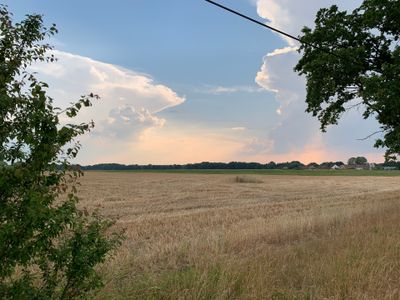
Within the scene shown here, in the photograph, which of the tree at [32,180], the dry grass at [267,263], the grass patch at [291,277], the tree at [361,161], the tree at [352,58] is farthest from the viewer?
the tree at [361,161]

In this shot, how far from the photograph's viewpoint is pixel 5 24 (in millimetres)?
3838

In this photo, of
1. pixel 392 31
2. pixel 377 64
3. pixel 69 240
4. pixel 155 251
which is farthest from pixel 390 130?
pixel 69 240

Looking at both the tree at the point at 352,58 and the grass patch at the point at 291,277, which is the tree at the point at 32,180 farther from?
the tree at the point at 352,58

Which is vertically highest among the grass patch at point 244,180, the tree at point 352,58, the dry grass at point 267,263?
the tree at point 352,58

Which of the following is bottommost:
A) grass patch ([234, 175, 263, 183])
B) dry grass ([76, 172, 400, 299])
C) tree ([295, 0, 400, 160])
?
dry grass ([76, 172, 400, 299])

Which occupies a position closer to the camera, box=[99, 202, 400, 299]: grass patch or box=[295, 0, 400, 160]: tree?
box=[99, 202, 400, 299]: grass patch

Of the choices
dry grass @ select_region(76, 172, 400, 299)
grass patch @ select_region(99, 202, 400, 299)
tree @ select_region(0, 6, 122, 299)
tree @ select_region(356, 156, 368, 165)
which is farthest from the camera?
tree @ select_region(356, 156, 368, 165)

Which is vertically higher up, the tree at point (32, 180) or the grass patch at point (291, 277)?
the tree at point (32, 180)

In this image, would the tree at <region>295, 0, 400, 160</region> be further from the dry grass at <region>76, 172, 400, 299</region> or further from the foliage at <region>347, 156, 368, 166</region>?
the foliage at <region>347, 156, 368, 166</region>

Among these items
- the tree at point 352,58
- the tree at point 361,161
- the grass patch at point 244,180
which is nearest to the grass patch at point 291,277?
the tree at point 352,58

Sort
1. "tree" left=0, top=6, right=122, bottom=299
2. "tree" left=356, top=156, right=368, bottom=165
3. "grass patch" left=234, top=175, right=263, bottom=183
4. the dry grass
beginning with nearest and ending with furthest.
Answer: "tree" left=0, top=6, right=122, bottom=299
the dry grass
"grass patch" left=234, top=175, right=263, bottom=183
"tree" left=356, top=156, right=368, bottom=165

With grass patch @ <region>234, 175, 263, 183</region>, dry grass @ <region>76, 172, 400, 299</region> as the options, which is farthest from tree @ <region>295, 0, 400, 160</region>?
grass patch @ <region>234, 175, 263, 183</region>

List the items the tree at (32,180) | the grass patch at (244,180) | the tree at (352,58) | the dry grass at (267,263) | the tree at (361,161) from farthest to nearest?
the tree at (361,161) → the grass patch at (244,180) → the tree at (352,58) → the dry grass at (267,263) → the tree at (32,180)

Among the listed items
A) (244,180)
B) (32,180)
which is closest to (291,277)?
(32,180)
